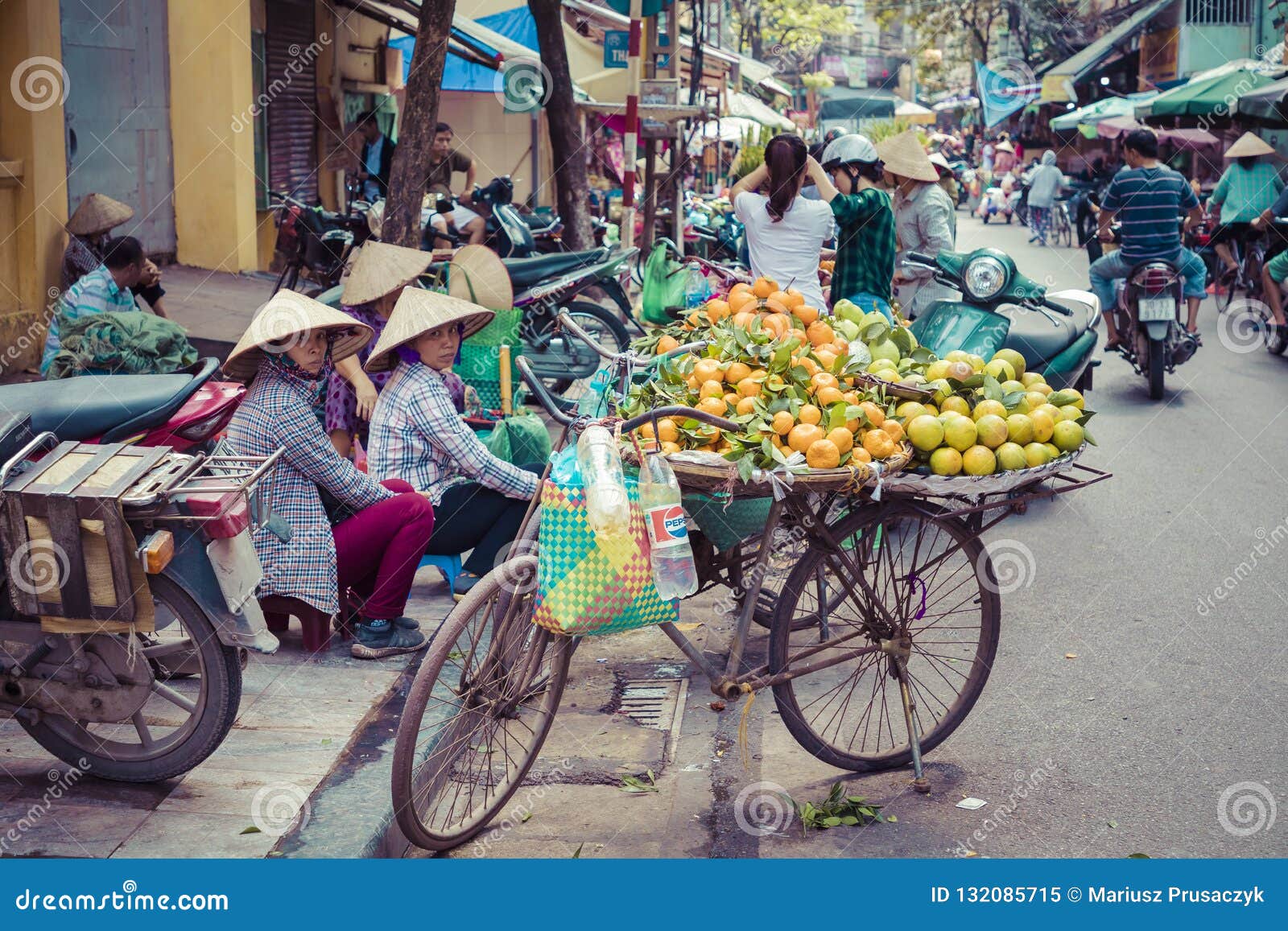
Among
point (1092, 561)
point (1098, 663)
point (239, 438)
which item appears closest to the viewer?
point (239, 438)

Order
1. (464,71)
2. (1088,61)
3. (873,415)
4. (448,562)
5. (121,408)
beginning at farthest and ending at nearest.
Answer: (1088,61) < (464,71) < (448,562) < (121,408) < (873,415)

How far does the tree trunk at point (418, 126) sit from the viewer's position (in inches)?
301

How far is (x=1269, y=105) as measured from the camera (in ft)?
52.8

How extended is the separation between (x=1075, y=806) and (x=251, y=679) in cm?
260

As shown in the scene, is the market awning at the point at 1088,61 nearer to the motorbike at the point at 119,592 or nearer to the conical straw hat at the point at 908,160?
the conical straw hat at the point at 908,160

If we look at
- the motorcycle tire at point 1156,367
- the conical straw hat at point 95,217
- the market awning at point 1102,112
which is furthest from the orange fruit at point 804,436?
the market awning at point 1102,112

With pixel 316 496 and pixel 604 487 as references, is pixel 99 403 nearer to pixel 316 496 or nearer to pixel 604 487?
pixel 316 496

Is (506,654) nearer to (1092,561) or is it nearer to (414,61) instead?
(1092,561)

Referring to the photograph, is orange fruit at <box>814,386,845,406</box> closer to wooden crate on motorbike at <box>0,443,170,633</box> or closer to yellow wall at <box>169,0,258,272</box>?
wooden crate on motorbike at <box>0,443,170,633</box>

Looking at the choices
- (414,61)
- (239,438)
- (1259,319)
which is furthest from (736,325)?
(1259,319)

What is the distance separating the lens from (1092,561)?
625 centimetres

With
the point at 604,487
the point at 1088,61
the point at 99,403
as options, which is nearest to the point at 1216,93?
the point at 604,487

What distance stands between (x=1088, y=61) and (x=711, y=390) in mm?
37007

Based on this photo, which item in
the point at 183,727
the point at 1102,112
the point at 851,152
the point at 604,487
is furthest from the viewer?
the point at 1102,112
